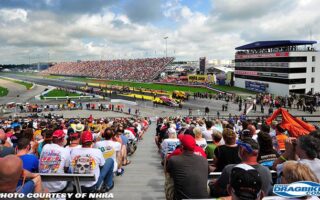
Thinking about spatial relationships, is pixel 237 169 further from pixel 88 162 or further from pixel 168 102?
pixel 168 102

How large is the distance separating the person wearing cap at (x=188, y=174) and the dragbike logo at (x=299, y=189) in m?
1.37

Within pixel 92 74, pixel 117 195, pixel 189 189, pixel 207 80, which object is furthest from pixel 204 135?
pixel 92 74

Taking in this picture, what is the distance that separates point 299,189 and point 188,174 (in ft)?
5.38

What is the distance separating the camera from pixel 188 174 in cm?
417

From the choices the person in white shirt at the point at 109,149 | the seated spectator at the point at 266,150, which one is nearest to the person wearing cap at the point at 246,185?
the seated spectator at the point at 266,150

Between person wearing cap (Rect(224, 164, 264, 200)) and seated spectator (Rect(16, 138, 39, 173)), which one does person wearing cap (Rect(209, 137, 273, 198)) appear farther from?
seated spectator (Rect(16, 138, 39, 173))

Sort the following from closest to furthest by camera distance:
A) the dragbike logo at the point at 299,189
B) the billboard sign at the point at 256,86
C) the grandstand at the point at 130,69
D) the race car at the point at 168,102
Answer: the dragbike logo at the point at 299,189
the race car at the point at 168,102
the billboard sign at the point at 256,86
the grandstand at the point at 130,69

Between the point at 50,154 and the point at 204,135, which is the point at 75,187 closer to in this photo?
the point at 50,154

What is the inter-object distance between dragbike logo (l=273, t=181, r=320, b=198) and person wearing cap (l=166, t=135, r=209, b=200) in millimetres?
1374

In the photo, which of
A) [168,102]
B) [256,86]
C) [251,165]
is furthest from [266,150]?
[256,86]

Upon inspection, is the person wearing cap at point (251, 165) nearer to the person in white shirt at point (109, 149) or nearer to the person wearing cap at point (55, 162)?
the person wearing cap at point (55, 162)

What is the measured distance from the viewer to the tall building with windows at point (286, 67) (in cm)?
5647

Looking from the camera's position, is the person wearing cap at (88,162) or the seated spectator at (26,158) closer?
the seated spectator at (26,158)

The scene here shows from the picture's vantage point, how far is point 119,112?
43.2 m
